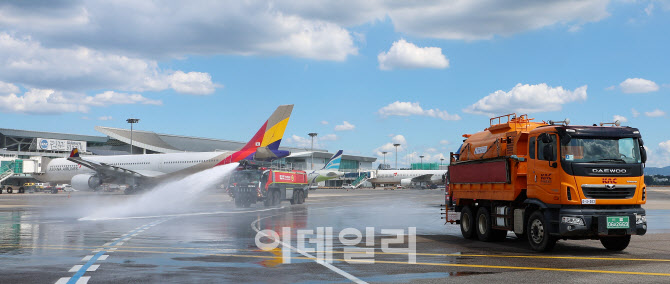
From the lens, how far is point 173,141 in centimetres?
13988

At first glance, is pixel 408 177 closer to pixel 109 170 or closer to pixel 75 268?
pixel 109 170

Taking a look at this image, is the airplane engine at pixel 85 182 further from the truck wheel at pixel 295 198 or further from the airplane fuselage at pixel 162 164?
the truck wheel at pixel 295 198

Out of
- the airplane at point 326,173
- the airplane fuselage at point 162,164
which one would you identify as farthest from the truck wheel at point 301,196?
the airplane at point 326,173

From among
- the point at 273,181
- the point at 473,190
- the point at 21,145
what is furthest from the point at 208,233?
→ the point at 21,145

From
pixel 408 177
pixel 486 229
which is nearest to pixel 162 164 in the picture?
→ pixel 486 229

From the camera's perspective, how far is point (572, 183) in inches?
564

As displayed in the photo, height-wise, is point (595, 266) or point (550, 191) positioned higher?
point (550, 191)

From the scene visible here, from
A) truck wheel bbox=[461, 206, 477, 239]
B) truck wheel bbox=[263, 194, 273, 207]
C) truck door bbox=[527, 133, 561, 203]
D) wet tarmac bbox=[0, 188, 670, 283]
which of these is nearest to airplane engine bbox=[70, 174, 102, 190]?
truck wheel bbox=[263, 194, 273, 207]

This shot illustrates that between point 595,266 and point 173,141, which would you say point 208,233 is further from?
point 173,141

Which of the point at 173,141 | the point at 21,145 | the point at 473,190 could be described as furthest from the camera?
the point at 173,141

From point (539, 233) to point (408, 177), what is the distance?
109715 mm

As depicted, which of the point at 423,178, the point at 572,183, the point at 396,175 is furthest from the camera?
the point at 396,175

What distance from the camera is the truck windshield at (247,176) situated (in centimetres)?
4012

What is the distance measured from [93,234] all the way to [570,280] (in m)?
15.4
